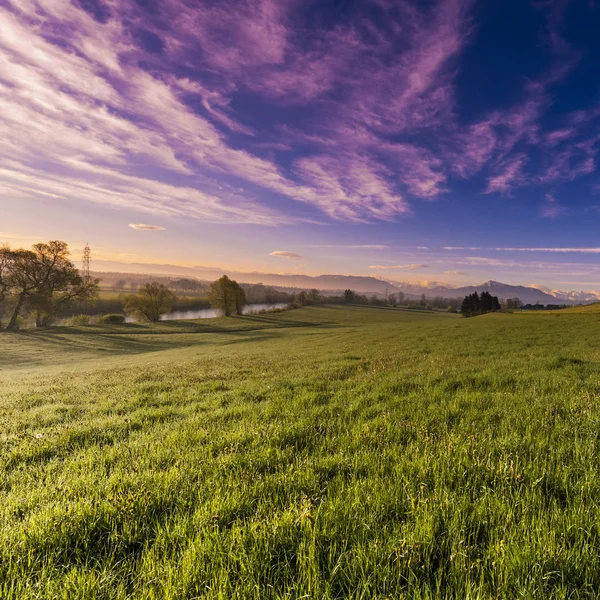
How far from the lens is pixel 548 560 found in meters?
1.95

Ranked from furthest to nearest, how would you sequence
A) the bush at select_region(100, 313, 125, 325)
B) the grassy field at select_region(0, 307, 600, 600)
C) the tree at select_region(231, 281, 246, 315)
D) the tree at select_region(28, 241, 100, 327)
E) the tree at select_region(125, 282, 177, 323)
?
1. the tree at select_region(231, 281, 246, 315)
2. the tree at select_region(125, 282, 177, 323)
3. the bush at select_region(100, 313, 125, 325)
4. the tree at select_region(28, 241, 100, 327)
5. the grassy field at select_region(0, 307, 600, 600)

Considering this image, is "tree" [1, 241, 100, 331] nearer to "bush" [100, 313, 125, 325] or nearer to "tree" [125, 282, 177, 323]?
"bush" [100, 313, 125, 325]

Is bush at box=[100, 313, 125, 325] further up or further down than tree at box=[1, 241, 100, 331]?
further down

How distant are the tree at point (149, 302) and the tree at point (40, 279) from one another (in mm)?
18752

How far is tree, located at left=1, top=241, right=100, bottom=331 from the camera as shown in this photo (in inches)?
1988

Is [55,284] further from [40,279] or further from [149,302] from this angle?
[149,302]

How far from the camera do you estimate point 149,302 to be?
7775 cm

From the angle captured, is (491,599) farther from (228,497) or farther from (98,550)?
(98,550)

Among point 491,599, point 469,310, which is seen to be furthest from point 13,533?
point 469,310

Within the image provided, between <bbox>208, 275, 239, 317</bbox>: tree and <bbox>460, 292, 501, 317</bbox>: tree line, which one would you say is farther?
<bbox>460, 292, 501, 317</bbox>: tree line

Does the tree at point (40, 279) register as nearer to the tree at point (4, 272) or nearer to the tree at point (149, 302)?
the tree at point (4, 272)

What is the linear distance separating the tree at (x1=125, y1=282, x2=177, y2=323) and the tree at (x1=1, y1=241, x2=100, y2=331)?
18.8 metres

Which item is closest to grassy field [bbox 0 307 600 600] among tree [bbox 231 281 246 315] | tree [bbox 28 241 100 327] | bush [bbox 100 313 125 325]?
tree [bbox 28 241 100 327]

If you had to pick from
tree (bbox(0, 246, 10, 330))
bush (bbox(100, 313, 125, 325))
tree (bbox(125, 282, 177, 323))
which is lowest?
bush (bbox(100, 313, 125, 325))
